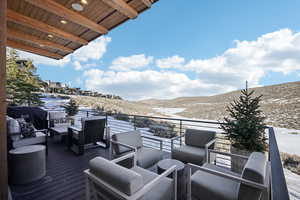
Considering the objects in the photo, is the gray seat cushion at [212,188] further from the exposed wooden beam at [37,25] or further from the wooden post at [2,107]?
the exposed wooden beam at [37,25]

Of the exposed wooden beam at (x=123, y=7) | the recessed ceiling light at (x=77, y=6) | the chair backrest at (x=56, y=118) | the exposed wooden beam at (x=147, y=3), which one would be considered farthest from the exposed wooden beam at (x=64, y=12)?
the chair backrest at (x=56, y=118)

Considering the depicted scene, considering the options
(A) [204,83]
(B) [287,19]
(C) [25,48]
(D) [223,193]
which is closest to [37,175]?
(D) [223,193]

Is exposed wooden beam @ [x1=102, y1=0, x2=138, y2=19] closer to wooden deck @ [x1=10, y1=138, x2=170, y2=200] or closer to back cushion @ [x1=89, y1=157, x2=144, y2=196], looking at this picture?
back cushion @ [x1=89, y1=157, x2=144, y2=196]

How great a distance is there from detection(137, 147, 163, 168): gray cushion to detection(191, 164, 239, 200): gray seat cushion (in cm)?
88

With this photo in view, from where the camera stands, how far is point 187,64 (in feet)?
30.0

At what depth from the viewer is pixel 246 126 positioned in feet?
7.63

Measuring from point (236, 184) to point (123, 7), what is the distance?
3.17 meters

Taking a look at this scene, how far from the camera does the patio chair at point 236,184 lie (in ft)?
3.63

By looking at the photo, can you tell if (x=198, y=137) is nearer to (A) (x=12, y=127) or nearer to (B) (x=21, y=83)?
(A) (x=12, y=127)

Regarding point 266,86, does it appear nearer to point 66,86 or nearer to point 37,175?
point 37,175

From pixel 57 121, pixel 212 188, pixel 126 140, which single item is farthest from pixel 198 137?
pixel 57 121

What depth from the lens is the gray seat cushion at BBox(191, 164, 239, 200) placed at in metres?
1.37

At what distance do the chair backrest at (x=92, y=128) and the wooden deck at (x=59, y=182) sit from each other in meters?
0.41

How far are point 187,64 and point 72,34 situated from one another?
24.1ft
